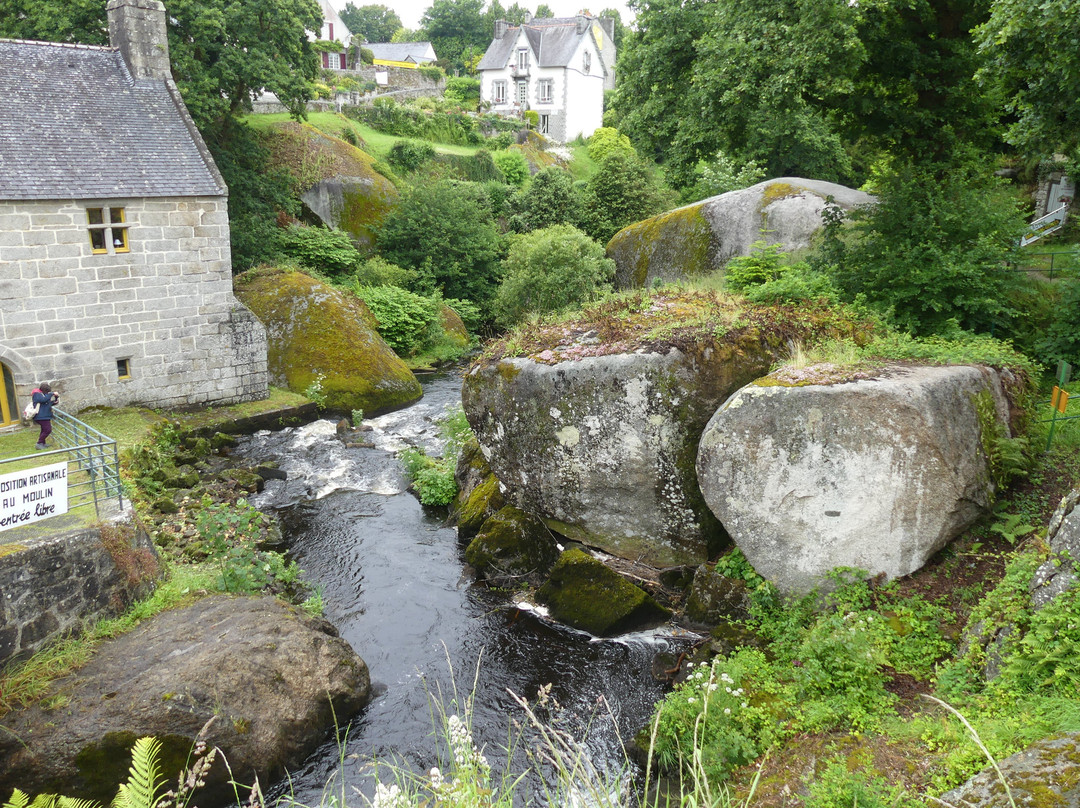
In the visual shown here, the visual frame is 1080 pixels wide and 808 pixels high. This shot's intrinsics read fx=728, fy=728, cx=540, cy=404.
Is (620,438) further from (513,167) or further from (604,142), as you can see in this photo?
(604,142)

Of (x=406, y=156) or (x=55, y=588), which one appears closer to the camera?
(x=55, y=588)

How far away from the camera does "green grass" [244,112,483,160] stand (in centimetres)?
3491

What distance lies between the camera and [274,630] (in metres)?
9.23

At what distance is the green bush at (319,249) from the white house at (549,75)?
33509 mm

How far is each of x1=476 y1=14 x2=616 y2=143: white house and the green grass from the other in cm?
1571

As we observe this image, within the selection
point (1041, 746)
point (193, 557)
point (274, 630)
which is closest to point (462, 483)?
point (193, 557)

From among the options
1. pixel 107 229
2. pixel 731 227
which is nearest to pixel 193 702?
pixel 107 229

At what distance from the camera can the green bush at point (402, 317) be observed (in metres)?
25.8

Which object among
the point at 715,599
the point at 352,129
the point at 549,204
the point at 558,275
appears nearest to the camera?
the point at 715,599

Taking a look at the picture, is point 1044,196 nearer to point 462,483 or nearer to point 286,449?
point 462,483

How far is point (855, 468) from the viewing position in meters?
8.98

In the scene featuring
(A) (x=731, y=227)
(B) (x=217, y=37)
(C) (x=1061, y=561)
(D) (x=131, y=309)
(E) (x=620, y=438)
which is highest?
(B) (x=217, y=37)

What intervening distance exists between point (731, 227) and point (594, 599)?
1015 cm

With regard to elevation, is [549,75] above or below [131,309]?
above
